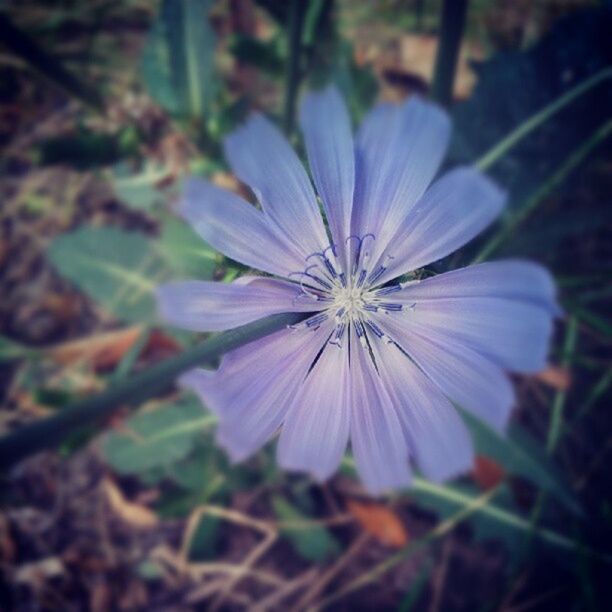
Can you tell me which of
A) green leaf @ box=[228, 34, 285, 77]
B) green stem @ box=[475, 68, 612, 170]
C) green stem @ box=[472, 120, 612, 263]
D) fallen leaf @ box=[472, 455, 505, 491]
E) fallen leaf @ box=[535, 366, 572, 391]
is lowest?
fallen leaf @ box=[472, 455, 505, 491]

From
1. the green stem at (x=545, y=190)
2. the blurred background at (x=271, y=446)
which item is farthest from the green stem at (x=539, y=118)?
the green stem at (x=545, y=190)

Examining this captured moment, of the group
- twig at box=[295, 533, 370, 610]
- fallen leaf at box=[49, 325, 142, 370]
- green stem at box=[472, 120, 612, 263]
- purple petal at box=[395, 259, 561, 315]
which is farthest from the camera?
fallen leaf at box=[49, 325, 142, 370]

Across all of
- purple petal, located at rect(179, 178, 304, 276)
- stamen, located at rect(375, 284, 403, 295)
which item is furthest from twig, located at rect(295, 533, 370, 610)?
purple petal, located at rect(179, 178, 304, 276)

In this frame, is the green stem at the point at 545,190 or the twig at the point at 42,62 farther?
the green stem at the point at 545,190

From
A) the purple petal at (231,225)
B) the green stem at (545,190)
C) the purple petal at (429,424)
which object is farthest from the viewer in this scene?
the green stem at (545,190)

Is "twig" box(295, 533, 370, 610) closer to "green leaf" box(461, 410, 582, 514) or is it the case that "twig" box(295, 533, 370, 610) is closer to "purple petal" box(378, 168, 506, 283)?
"green leaf" box(461, 410, 582, 514)

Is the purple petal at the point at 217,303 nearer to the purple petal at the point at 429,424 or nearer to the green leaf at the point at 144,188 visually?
the purple petal at the point at 429,424
